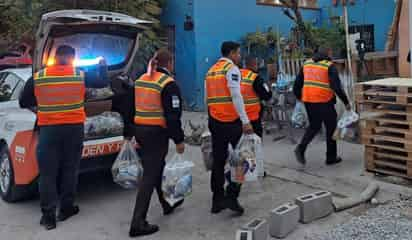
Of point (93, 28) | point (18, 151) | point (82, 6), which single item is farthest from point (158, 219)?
point (82, 6)

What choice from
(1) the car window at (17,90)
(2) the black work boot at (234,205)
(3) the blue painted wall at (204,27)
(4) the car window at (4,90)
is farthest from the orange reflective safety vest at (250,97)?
(3) the blue painted wall at (204,27)

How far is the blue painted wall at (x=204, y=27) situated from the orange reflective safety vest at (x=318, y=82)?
227 inches

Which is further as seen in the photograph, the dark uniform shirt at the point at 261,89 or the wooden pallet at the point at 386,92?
the wooden pallet at the point at 386,92

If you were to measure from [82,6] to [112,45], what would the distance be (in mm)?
5627

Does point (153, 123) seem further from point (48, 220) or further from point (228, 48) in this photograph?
point (48, 220)

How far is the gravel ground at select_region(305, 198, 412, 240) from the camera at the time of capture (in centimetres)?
436

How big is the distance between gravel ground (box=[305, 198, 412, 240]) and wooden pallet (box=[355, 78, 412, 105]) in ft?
4.12

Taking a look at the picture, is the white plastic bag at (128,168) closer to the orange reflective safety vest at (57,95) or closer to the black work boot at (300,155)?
the orange reflective safety vest at (57,95)

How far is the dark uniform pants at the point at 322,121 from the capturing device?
21.9ft

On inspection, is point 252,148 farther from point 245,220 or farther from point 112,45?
point 112,45

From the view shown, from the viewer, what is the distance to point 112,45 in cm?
634

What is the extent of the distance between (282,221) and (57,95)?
8.49 ft

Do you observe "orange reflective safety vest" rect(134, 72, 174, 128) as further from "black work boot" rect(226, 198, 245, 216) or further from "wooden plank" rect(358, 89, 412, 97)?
"wooden plank" rect(358, 89, 412, 97)

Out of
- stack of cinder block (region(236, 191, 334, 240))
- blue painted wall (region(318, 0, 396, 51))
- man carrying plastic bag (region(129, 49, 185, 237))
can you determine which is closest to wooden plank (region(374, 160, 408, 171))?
stack of cinder block (region(236, 191, 334, 240))
